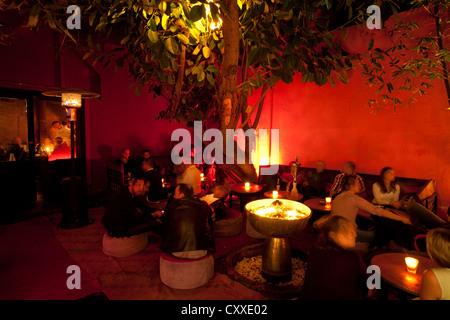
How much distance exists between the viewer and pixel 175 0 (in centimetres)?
196

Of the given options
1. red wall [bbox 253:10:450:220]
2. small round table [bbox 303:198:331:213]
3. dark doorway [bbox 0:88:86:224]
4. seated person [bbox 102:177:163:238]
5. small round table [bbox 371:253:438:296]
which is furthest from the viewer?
dark doorway [bbox 0:88:86:224]

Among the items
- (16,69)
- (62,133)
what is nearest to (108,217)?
(16,69)

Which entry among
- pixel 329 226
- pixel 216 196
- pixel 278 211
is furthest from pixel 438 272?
pixel 216 196

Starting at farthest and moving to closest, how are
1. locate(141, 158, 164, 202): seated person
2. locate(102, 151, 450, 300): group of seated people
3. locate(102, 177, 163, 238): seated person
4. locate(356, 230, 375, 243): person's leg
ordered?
1. locate(141, 158, 164, 202): seated person
2. locate(102, 177, 163, 238): seated person
3. locate(356, 230, 375, 243): person's leg
4. locate(102, 151, 450, 300): group of seated people

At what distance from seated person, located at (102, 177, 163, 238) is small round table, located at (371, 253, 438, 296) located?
9.54ft

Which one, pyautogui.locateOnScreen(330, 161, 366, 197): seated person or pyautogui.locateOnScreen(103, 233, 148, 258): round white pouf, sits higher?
pyautogui.locateOnScreen(330, 161, 366, 197): seated person

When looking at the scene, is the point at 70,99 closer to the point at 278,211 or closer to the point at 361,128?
the point at 278,211

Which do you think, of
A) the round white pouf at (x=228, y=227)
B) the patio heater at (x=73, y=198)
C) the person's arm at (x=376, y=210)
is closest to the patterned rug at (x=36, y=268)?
the patio heater at (x=73, y=198)

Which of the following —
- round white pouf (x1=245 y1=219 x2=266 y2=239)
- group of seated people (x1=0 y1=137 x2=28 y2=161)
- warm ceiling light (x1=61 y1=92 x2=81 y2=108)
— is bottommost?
round white pouf (x1=245 y1=219 x2=266 y2=239)

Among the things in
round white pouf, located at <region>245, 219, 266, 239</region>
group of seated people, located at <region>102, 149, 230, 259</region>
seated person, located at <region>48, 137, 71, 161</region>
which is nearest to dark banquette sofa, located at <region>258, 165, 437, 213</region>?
round white pouf, located at <region>245, 219, 266, 239</region>

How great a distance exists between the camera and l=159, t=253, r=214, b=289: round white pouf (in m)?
3.19

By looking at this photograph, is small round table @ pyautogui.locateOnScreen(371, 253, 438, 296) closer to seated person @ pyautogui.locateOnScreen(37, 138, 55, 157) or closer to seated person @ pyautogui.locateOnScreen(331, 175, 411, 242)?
seated person @ pyautogui.locateOnScreen(331, 175, 411, 242)

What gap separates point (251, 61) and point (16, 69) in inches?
249

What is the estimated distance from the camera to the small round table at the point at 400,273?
2.20 meters
